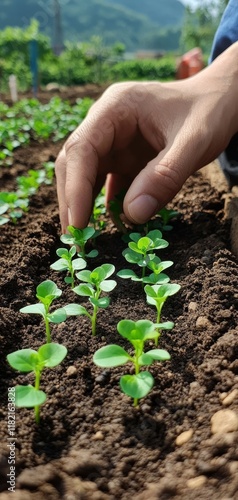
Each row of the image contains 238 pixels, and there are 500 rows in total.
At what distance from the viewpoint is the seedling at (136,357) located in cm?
107

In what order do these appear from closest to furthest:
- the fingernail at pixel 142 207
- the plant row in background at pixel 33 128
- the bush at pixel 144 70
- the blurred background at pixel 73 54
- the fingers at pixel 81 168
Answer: the fingernail at pixel 142 207
the fingers at pixel 81 168
the plant row in background at pixel 33 128
the blurred background at pixel 73 54
the bush at pixel 144 70

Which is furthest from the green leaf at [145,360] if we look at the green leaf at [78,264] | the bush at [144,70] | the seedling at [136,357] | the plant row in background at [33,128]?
the bush at [144,70]

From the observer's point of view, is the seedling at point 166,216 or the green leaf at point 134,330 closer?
the green leaf at point 134,330

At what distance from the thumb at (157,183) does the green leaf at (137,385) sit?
74cm

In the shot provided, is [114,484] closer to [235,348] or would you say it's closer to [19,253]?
[235,348]

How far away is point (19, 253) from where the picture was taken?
6.30 feet

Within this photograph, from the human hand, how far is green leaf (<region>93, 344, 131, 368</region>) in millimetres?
689

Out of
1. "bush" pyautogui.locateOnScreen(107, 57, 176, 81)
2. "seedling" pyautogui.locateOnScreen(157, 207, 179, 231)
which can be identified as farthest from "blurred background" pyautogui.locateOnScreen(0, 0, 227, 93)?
Result: "seedling" pyautogui.locateOnScreen(157, 207, 179, 231)

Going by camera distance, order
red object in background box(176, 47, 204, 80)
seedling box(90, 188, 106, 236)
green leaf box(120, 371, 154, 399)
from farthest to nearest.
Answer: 1. red object in background box(176, 47, 204, 80)
2. seedling box(90, 188, 106, 236)
3. green leaf box(120, 371, 154, 399)

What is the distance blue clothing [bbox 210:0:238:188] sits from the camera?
2.38 metres

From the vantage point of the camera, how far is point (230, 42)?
250 centimetres

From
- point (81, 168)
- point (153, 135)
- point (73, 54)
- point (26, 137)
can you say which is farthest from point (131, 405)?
point (73, 54)

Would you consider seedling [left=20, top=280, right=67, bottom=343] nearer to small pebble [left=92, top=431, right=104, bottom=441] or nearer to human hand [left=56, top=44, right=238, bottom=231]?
small pebble [left=92, top=431, right=104, bottom=441]

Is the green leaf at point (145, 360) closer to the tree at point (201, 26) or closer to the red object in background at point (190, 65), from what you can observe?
the red object in background at point (190, 65)
